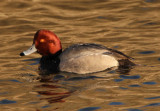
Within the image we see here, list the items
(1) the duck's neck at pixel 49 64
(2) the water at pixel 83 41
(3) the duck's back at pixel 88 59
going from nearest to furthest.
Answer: (2) the water at pixel 83 41, (3) the duck's back at pixel 88 59, (1) the duck's neck at pixel 49 64

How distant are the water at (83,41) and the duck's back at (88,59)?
20cm

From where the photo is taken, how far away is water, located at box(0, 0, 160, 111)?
816 cm

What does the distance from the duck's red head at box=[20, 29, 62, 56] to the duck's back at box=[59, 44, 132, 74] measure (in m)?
0.51

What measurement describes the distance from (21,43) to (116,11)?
3614 mm

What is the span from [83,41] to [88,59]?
2.54 metres

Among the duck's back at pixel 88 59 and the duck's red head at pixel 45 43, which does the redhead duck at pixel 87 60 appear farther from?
the duck's red head at pixel 45 43

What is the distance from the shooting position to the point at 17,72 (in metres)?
10.1

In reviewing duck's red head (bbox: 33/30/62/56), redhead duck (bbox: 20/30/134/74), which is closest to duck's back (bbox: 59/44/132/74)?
redhead duck (bbox: 20/30/134/74)

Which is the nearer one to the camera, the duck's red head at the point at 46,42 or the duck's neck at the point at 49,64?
the duck's neck at the point at 49,64

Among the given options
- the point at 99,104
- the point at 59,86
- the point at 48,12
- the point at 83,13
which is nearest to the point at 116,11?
the point at 83,13

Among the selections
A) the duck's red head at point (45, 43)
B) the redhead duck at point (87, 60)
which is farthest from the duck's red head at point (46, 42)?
the redhead duck at point (87, 60)

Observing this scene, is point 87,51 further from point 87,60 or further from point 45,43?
point 45,43

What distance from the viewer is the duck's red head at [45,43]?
10.3 m

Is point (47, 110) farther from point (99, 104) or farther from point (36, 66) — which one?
point (36, 66)
